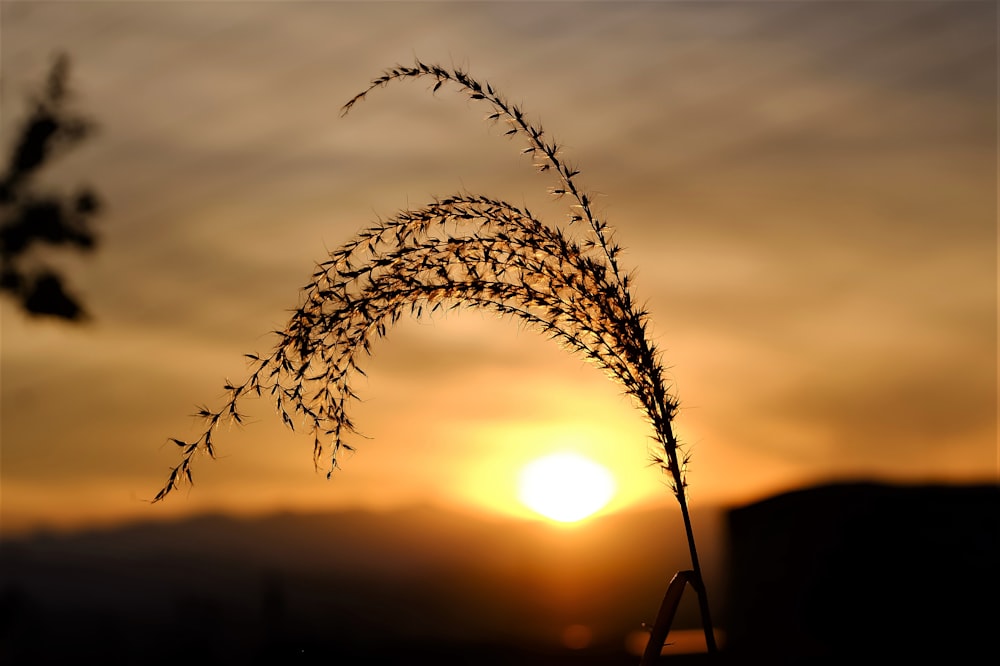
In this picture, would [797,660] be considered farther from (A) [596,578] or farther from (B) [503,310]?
(A) [596,578]

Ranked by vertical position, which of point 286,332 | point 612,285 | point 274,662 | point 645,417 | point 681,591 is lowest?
point 274,662

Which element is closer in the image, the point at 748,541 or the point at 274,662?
the point at 274,662

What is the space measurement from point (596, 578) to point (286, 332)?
85.5ft

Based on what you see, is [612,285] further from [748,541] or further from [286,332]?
[748,541]

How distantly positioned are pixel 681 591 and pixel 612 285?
942 millimetres

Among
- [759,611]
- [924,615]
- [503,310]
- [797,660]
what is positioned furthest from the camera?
[759,611]

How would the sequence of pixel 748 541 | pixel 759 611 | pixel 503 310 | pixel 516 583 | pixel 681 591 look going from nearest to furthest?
pixel 681 591 < pixel 503 310 < pixel 759 611 < pixel 748 541 < pixel 516 583

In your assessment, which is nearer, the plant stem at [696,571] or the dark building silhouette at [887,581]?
the plant stem at [696,571]

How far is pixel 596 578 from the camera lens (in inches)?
1091

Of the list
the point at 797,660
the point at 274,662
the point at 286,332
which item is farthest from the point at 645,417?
the point at 797,660

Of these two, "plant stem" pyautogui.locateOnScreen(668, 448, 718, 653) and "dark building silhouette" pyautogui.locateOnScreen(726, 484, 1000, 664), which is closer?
"plant stem" pyautogui.locateOnScreen(668, 448, 718, 653)

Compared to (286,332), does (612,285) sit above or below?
above

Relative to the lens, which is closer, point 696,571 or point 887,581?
point 696,571

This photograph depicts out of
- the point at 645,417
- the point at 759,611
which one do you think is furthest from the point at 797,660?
the point at 759,611
